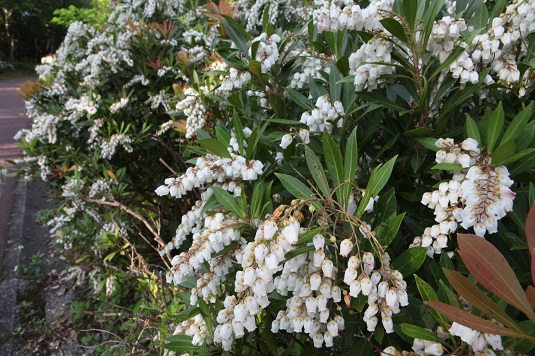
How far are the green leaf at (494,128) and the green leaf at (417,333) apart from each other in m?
0.55

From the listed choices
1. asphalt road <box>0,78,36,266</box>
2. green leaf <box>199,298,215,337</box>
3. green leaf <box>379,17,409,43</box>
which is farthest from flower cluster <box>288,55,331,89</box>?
asphalt road <box>0,78,36,266</box>

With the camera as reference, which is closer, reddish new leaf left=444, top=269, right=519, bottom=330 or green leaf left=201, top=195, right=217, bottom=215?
reddish new leaf left=444, top=269, right=519, bottom=330

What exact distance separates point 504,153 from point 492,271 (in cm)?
44

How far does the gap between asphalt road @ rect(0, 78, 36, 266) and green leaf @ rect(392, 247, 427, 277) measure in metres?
4.07

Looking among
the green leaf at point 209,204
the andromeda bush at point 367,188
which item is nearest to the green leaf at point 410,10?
the andromeda bush at point 367,188

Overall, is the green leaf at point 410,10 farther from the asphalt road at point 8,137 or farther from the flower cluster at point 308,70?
the asphalt road at point 8,137

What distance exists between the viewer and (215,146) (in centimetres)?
143

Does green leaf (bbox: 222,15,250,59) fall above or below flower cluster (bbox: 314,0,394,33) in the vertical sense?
below

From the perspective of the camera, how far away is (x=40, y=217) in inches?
202

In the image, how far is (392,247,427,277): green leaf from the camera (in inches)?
43.4

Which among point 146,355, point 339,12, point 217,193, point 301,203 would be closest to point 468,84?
point 339,12

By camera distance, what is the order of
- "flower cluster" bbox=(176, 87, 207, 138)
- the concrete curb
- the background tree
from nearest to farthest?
"flower cluster" bbox=(176, 87, 207, 138)
the concrete curb
the background tree

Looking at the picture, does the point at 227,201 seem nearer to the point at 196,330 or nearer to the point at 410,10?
the point at 196,330

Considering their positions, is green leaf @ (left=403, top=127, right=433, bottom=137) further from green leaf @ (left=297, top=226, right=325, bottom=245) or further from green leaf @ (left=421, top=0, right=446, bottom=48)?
green leaf @ (left=297, top=226, right=325, bottom=245)
